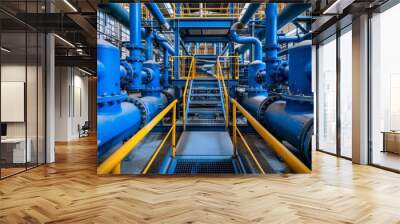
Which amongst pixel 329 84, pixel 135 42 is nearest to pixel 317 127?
pixel 329 84

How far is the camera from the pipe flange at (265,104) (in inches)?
187

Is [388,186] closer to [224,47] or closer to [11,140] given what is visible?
[224,47]

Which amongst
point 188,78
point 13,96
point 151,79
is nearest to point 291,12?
point 188,78

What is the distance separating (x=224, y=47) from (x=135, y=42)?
141cm

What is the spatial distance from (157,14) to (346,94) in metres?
4.22

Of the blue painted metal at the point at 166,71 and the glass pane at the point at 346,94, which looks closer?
the blue painted metal at the point at 166,71

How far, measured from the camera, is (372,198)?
12.1 feet

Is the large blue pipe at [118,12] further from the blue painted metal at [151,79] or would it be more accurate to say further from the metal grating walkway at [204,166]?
the metal grating walkway at [204,166]

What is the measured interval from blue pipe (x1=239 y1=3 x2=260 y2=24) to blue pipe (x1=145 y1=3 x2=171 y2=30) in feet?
3.97

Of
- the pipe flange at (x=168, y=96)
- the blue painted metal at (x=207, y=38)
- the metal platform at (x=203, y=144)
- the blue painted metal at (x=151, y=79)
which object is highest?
the blue painted metal at (x=207, y=38)

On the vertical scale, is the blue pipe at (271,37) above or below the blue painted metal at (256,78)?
above

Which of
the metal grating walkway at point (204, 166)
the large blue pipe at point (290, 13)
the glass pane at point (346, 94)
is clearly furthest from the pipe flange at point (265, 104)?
the glass pane at point (346, 94)

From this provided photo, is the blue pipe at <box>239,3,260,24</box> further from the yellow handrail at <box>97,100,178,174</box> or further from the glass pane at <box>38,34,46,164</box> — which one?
the glass pane at <box>38,34,46,164</box>

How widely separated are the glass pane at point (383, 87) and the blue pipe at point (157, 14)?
3.71m
